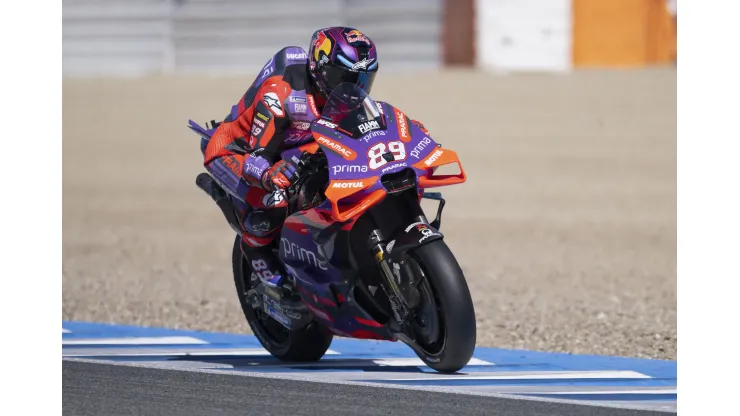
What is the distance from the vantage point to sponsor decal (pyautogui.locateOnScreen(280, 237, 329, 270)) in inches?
255

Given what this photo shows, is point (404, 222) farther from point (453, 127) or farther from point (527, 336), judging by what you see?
point (453, 127)

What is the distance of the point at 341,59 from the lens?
6426mm

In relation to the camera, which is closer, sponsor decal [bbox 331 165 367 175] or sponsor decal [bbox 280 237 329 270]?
sponsor decal [bbox 331 165 367 175]

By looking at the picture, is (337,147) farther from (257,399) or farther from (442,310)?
(257,399)

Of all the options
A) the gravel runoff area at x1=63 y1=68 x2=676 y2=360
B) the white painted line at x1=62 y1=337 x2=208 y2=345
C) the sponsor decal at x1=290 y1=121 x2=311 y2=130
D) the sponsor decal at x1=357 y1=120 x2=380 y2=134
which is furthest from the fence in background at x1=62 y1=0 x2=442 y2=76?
the sponsor decal at x1=357 y1=120 x2=380 y2=134

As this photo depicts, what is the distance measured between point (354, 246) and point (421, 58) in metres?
17.1

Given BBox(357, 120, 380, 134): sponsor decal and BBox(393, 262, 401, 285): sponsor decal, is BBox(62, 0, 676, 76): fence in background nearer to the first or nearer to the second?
BBox(357, 120, 380, 134): sponsor decal

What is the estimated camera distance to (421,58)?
23.2m

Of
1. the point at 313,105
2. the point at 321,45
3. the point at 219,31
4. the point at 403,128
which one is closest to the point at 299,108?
the point at 313,105

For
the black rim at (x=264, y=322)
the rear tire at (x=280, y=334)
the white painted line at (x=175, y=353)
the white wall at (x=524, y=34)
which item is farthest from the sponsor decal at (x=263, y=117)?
the white wall at (x=524, y=34)

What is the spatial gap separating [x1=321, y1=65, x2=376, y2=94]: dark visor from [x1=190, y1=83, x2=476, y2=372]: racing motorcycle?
2.3 inches

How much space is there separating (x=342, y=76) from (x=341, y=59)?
105mm

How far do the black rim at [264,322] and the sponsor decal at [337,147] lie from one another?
4.23 ft

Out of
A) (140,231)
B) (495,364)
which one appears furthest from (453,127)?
(495,364)
